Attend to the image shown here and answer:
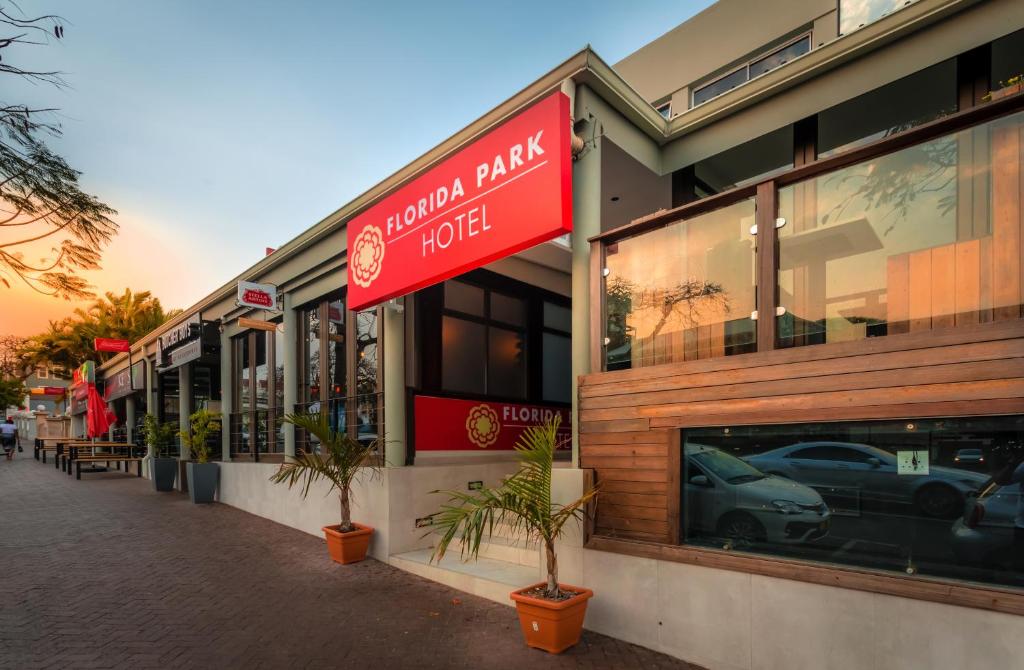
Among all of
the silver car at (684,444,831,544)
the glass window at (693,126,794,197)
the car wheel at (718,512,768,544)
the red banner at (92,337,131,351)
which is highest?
the glass window at (693,126,794,197)

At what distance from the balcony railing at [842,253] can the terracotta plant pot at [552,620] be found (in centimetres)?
204

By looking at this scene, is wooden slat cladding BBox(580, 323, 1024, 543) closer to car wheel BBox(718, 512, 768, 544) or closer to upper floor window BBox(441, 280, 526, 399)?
car wheel BBox(718, 512, 768, 544)

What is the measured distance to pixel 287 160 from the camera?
14367mm

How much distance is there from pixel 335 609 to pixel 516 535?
204cm

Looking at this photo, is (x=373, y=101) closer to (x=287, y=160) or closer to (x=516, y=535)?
(x=287, y=160)

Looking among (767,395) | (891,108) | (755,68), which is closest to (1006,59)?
(891,108)

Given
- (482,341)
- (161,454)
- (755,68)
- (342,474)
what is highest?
(755,68)

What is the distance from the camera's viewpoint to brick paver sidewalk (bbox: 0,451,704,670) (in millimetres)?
4113

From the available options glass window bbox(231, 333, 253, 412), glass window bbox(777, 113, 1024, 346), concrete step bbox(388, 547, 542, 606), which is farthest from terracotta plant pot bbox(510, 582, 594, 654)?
glass window bbox(231, 333, 253, 412)

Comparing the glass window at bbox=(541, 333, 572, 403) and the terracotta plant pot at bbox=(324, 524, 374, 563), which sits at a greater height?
the glass window at bbox=(541, 333, 572, 403)

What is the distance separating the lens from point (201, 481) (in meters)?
11.5

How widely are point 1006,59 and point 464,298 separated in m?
6.87

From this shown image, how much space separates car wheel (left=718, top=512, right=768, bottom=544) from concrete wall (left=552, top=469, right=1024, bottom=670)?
27 centimetres

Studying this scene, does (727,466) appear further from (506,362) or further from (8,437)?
(8,437)
